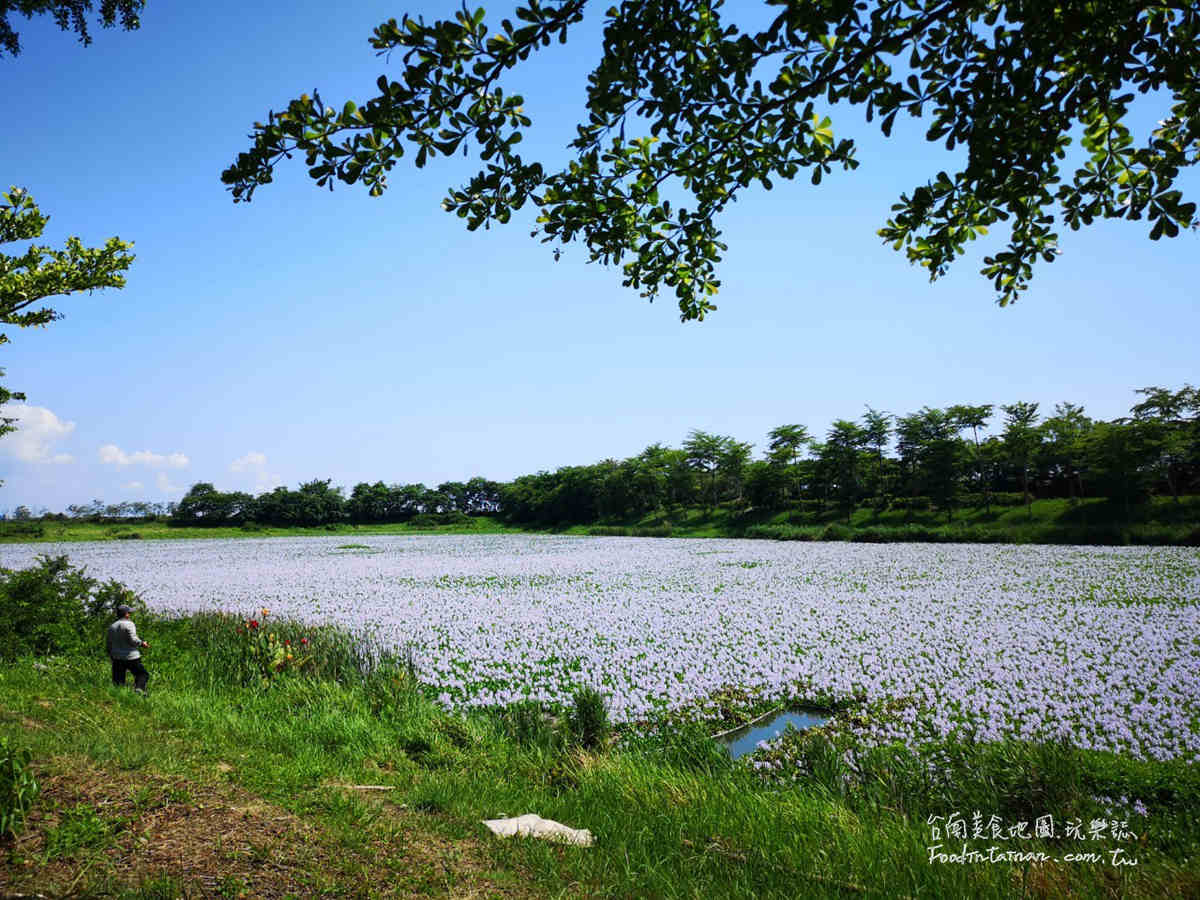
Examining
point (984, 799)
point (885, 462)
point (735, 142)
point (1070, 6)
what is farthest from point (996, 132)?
point (885, 462)

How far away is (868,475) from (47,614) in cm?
5947

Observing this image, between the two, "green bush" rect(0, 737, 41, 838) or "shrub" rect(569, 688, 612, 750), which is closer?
"green bush" rect(0, 737, 41, 838)

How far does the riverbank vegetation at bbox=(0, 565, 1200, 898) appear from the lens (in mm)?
3445

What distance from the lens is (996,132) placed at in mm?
2832

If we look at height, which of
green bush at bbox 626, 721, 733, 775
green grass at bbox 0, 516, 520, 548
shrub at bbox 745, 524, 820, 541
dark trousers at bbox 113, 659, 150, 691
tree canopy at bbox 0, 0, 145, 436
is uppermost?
tree canopy at bbox 0, 0, 145, 436

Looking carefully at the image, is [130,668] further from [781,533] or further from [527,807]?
[781,533]

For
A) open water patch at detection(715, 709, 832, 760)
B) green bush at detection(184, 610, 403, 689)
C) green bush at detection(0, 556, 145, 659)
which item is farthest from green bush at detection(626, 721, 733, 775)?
green bush at detection(0, 556, 145, 659)

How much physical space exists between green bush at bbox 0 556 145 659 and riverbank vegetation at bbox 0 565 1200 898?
8.86 ft

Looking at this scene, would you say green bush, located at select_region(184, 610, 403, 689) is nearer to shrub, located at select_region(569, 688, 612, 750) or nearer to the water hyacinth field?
the water hyacinth field

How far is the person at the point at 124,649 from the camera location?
26.5ft

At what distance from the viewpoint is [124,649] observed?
8188 millimetres

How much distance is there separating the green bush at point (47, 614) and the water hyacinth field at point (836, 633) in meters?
5.11

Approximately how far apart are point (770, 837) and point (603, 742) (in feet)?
9.71

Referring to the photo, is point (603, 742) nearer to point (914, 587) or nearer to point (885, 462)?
point (914, 587)
